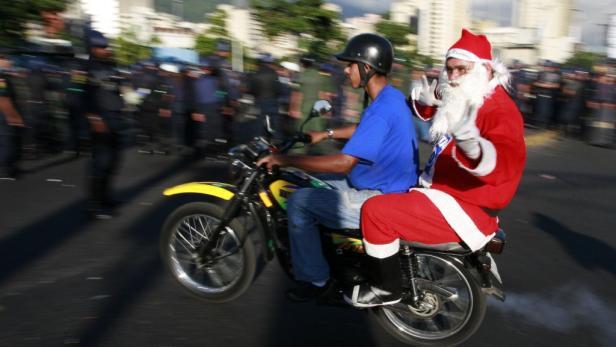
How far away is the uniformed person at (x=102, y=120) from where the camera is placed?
580 centimetres

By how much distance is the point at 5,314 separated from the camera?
3.73m

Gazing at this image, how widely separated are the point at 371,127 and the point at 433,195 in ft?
1.70

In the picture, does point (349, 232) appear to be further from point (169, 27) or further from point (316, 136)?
point (169, 27)

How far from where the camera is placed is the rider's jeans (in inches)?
138

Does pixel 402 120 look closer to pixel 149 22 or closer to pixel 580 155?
pixel 580 155

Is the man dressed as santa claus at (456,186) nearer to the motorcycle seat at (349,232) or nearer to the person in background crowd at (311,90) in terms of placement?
the motorcycle seat at (349,232)

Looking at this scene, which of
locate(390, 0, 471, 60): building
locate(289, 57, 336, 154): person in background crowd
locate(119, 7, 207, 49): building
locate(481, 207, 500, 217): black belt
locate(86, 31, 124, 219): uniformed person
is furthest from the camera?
locate(390, 0, 471, 60): building

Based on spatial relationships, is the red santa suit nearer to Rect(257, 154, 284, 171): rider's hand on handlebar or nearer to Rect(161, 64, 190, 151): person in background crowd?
Rect(257, 154, 284, 171): rider's hand on handlebar

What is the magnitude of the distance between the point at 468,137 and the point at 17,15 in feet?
34.9

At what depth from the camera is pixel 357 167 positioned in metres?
3.67

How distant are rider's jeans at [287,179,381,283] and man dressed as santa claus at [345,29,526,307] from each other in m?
0.20

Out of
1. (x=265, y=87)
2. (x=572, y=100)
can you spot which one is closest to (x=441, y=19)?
(x=572, y=100)

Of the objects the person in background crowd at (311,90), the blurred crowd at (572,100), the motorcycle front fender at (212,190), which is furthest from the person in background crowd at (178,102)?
the blurred crowd at (572,100)

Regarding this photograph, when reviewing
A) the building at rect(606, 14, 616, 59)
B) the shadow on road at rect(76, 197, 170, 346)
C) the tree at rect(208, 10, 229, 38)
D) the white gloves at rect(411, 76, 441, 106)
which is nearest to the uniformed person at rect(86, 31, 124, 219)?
the shadow on road at rect(76, 197, 170, 346)
